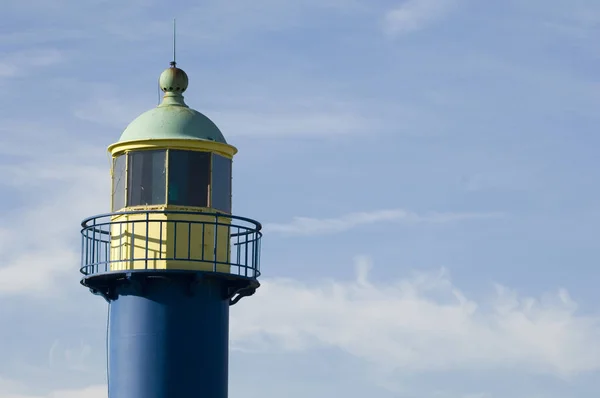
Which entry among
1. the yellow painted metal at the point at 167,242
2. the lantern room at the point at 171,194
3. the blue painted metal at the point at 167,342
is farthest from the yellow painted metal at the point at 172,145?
the blue painted metal at the point at 167,342

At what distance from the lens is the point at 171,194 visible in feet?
208

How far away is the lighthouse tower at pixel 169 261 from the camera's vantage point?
62.9 meters

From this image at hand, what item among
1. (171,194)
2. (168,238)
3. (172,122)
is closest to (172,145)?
(172,122)

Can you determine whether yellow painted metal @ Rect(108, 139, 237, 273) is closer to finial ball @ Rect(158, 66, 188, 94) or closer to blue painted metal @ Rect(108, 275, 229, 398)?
blue painted metal @ Rect(108, 275, 229, 398)

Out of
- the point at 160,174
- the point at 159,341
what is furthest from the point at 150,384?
the point at 160,174

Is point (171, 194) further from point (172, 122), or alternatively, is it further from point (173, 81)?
point (173, 81)

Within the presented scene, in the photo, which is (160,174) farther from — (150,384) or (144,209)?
(150,384)

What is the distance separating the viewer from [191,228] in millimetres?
63312

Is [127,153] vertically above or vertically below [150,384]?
above

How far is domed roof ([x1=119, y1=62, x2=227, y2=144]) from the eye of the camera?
6381cm

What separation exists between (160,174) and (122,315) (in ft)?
12.4

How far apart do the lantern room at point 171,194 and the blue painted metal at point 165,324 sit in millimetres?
145

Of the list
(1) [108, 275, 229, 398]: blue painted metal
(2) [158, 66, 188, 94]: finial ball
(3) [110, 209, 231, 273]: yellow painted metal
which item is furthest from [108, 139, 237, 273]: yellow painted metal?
(2) [158, 66, 188, 94]: finial ball

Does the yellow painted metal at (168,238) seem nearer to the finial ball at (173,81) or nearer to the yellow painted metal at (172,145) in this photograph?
the yellow painted metal at (172,145)
